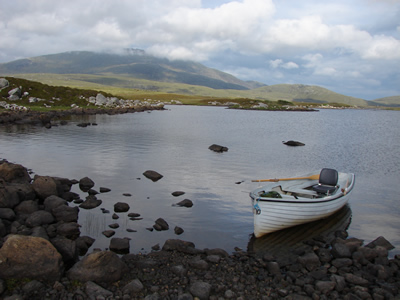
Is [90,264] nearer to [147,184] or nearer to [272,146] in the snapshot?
[147,184]

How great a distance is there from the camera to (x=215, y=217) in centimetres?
1980

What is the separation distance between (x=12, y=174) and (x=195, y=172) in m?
15.2

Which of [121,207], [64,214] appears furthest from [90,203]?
[64,214]

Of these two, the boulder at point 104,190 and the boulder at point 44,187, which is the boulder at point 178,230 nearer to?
the boulder at point 44,187

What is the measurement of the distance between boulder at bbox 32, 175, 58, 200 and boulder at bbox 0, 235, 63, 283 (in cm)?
853

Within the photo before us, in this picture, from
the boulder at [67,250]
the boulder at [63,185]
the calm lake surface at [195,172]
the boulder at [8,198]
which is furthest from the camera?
the boulder at [63,185]

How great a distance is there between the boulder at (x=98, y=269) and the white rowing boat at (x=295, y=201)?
7912 millimetres

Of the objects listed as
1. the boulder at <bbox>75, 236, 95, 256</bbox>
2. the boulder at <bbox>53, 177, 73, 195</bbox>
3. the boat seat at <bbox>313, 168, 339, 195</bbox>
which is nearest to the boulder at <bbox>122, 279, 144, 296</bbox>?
the boulder at <bbox>75, 236, 95, 256</bbox>

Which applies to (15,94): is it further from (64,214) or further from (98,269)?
(98,269)

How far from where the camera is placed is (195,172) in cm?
3148

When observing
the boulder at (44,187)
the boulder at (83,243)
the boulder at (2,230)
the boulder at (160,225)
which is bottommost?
the boulder at (83,243)

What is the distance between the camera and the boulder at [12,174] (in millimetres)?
21797

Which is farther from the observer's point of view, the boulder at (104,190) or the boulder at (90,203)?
the boulder at (104,190)

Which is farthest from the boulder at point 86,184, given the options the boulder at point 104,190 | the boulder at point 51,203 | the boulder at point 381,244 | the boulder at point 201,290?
the boulder at point 381,244
